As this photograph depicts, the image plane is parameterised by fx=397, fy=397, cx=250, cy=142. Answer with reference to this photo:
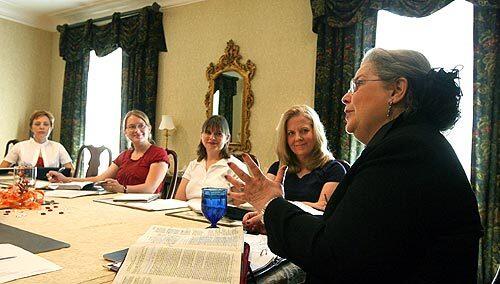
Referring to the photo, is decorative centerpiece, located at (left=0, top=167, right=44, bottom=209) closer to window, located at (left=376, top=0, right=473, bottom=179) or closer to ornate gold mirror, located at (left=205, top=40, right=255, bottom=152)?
ornate gold mirror, located at (left=205, top=40, right=255, bottom=152)

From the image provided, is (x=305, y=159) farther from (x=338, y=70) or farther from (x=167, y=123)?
(x=167, y=123)

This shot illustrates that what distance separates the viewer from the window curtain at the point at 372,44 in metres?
2.81

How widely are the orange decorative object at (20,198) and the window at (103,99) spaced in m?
3.69

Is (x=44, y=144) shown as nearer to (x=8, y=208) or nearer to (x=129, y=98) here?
(x=129, y=98)

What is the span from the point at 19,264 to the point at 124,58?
175 inches

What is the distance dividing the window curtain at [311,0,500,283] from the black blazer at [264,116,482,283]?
2248 millimetres

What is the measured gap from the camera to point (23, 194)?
1665mm

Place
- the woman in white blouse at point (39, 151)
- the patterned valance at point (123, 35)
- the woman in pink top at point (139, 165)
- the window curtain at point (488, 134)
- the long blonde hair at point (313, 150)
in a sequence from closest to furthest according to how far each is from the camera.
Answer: the long blonde hair at point (313, 150), the woman in pink top at point (139, 165), the window curtain at point (488, 134), the woman in white blouse at point (39, 151), the patterned valance at point (123, 35)

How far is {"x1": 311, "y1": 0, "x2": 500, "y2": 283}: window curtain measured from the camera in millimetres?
2809

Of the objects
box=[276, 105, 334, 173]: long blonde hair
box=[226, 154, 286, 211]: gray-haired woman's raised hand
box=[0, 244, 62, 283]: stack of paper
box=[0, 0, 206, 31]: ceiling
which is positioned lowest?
box=[0, 244, 62, 283]: stack of paper

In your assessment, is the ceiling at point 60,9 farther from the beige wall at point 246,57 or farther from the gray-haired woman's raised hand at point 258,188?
the gray-haired woman's raised hand at point 258,188

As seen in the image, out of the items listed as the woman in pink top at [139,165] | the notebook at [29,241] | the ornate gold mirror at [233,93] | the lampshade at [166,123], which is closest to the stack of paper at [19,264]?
the notebook at [29,241]

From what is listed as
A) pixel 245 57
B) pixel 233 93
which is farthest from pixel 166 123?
pixel 245 57

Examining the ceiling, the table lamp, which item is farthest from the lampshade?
the ceiling
